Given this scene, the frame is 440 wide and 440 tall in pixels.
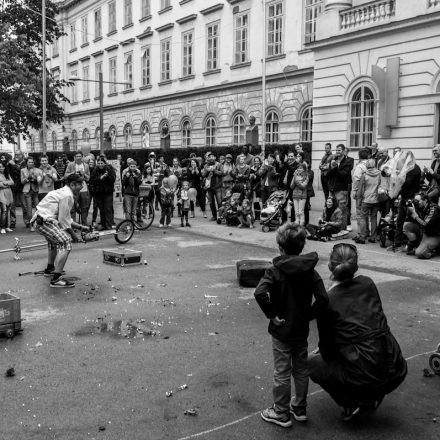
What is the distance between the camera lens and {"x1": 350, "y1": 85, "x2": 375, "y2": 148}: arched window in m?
20.9

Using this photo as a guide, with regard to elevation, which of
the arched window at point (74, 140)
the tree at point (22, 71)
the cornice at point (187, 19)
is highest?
the cornice at point (187, 19)

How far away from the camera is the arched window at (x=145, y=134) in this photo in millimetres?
40625

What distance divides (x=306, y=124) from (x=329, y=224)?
14.9 m

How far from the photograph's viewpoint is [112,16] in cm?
4456

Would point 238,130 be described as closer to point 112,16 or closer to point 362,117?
point 362,117

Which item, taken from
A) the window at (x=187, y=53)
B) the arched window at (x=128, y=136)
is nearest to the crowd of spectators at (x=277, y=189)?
the window at (x=187, y=53)

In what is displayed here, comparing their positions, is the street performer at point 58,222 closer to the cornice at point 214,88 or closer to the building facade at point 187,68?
the building facade at point 187,68

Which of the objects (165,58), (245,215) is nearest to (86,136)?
(165,58)

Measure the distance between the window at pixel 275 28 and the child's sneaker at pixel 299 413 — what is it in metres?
25.8

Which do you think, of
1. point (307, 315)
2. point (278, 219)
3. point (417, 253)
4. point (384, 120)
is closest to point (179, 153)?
point (384, 120)

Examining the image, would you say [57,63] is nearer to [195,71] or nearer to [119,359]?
[195,71]

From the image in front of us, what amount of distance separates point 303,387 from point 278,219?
35.2 ft

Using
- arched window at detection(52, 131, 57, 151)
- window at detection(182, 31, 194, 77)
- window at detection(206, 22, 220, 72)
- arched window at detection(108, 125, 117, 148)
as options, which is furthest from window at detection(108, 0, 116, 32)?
arched window at detection(52, 131, 57, 151)

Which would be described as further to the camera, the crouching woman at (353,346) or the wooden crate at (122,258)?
the wooden crate at (122,258)
